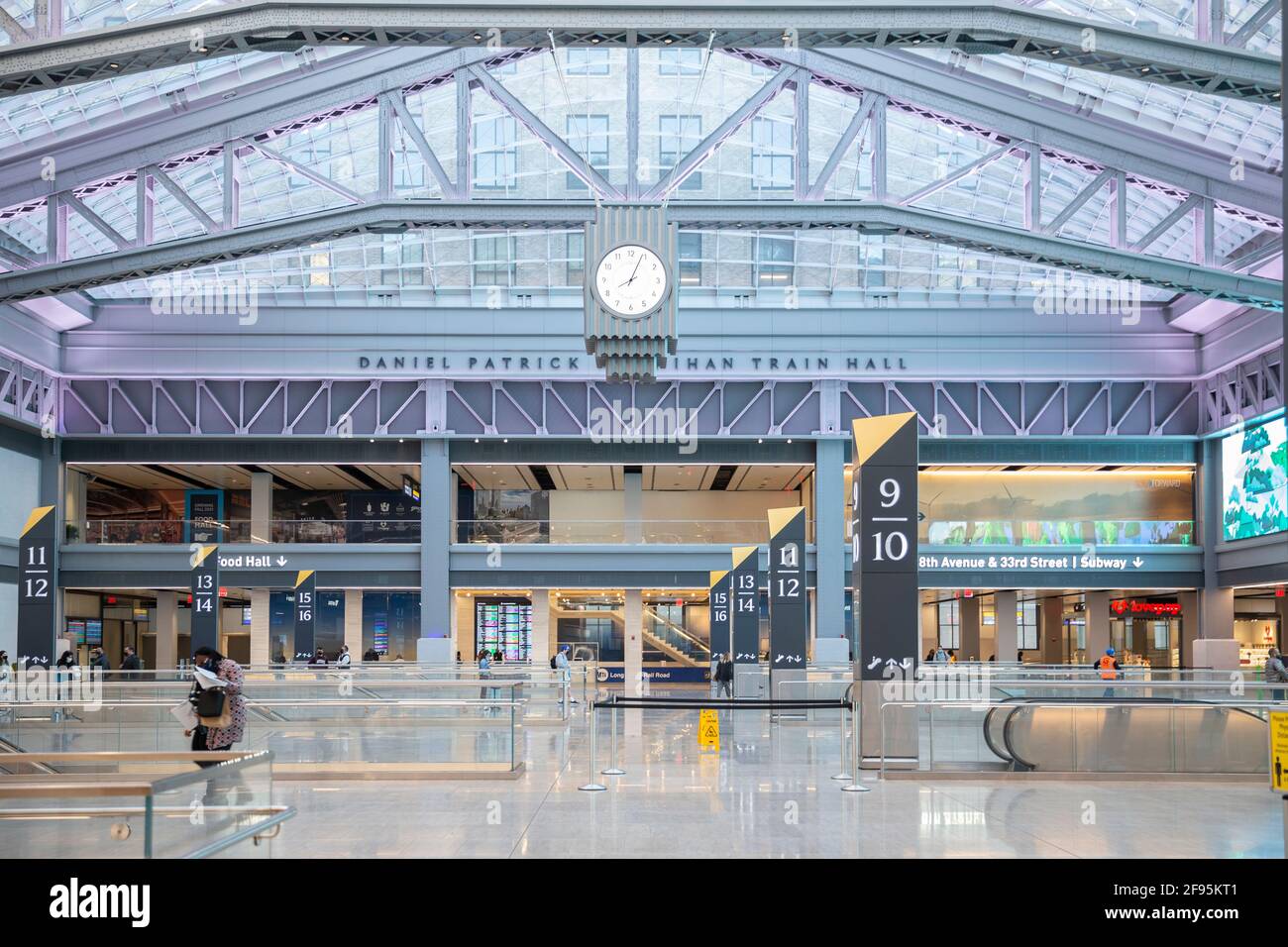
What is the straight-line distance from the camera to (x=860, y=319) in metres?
43.1

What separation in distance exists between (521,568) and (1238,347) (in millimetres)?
25250

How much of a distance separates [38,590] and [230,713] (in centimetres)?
1567

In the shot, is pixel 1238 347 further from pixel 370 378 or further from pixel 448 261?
pixel 370 378

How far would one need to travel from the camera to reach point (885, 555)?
15.4 metres

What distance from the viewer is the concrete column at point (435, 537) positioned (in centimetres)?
4312

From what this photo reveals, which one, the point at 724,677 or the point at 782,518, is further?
the point at 724,677

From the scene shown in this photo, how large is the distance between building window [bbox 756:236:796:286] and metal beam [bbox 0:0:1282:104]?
82.9 feet

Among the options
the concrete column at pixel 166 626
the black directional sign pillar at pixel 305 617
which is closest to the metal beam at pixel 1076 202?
the black directional sign pillar at pixel 305 617

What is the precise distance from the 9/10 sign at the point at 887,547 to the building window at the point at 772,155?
86.4 ft

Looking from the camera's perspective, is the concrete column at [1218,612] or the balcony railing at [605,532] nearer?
the concrete column at [1218,612]

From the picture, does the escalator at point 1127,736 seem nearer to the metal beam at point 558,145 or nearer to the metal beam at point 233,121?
the metal beam at point 558,145

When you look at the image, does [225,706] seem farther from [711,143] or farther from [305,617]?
[305,617]

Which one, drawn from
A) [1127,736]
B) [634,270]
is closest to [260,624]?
[634,270]
